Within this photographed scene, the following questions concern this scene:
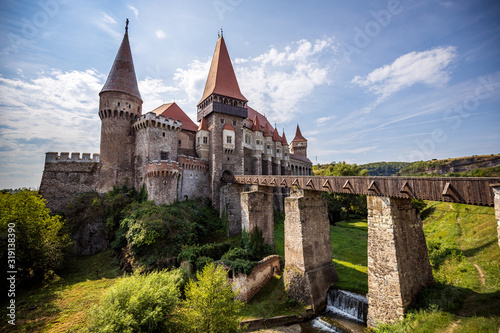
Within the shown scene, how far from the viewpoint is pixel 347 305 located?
13141mm

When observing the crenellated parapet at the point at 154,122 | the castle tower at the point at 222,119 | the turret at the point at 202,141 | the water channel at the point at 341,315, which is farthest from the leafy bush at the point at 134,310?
the turret at the point at 202,141

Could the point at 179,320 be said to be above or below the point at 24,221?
below

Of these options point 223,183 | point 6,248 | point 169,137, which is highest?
point 169,137

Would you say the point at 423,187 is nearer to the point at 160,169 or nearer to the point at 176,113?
the point at 160,169

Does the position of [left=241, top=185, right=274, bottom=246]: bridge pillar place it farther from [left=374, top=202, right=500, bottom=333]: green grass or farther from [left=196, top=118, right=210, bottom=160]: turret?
[left=196, top=118, right=210, bottom=160]: turret

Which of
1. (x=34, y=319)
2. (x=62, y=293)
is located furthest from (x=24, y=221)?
(x=34, y=319)

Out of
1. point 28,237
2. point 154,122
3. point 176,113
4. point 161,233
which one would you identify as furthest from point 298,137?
point 28,237

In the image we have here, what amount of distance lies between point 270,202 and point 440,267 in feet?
40.4

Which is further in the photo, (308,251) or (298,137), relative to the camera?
(298,137)

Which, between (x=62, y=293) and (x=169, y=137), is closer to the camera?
(x=62, y=293)

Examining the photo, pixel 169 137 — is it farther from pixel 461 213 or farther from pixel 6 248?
pixel 461 213

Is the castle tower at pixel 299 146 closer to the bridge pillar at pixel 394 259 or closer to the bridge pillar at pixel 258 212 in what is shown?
the bridge pillar at pixel 258 212

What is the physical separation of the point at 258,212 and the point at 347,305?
30.3 ft

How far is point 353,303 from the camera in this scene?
12.8 m
